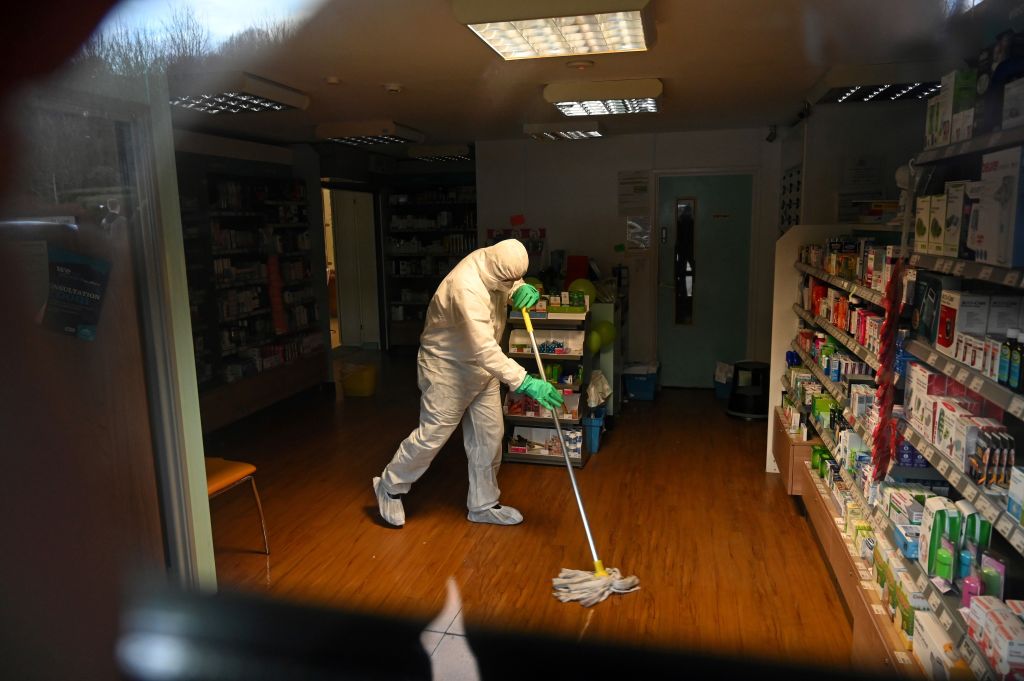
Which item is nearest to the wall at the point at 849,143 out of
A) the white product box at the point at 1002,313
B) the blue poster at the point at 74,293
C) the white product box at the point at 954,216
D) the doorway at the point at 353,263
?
the white product box at the point at 954,216

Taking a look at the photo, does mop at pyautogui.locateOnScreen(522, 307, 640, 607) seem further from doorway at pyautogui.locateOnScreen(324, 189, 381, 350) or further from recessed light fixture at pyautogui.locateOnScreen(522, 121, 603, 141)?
doorway at pyautogui.locateOnScreen(324, 189, 381, 350)

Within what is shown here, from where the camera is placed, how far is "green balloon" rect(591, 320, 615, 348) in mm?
4844

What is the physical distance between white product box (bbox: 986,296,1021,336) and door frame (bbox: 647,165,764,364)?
447 cm

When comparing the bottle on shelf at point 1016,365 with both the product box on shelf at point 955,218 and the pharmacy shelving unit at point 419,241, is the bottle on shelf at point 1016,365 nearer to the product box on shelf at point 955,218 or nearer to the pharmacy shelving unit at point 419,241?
the product box on shelf at point 955,218

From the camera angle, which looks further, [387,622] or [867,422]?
[867,422]

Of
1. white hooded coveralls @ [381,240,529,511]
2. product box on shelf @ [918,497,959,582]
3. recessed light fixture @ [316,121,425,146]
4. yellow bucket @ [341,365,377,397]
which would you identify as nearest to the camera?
product box on shelf @ [918,497,959,582]

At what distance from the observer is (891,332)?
2.26 metres

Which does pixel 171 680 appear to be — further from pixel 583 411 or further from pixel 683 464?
pixel 683 464

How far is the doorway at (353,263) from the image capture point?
317 inches

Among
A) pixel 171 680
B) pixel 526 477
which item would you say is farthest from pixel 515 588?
pixel 171 680

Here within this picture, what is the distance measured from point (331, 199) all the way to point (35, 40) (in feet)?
23.1

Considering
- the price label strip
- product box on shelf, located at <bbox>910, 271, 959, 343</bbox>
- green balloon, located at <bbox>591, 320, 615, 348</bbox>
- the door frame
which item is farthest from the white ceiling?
the price label strip

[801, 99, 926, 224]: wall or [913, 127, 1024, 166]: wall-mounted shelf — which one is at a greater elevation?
[801, 99, 926, 224]: wall

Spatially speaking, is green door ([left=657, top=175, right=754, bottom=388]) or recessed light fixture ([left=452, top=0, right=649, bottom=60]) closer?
recessed light fixture ([left=452, top=0, right=649, bottom=60])
